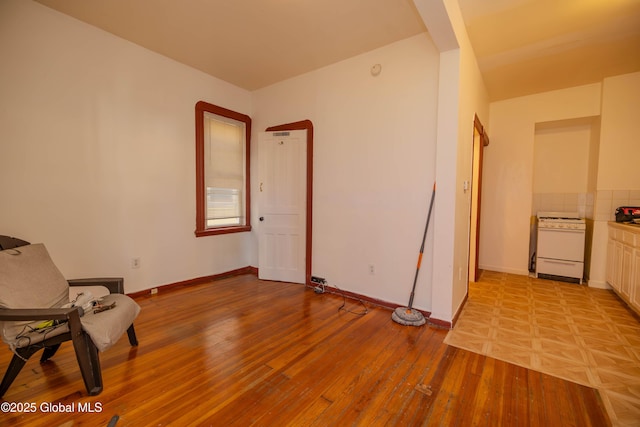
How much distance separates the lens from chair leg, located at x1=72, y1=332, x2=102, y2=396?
1.66 metres

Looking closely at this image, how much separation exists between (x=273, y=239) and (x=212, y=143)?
5.63 ft

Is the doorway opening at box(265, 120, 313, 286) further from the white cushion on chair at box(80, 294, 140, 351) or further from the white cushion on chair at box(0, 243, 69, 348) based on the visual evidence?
the white cushion on chair at box(0, 243, 69, 348)

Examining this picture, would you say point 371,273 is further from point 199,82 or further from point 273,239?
point 199,82

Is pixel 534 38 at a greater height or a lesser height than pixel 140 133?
greater

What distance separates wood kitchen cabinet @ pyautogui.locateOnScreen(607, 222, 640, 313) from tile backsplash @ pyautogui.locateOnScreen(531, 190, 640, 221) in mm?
254

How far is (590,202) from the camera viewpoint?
4309 mm

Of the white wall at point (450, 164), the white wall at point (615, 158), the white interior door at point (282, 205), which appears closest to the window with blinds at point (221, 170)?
the white interior door at point (282, 205)

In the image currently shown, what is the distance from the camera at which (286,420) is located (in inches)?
60.1

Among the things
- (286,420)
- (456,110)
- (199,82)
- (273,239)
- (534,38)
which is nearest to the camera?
(286,420)

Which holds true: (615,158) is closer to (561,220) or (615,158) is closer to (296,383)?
(561,220)

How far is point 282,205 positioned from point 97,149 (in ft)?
7.38

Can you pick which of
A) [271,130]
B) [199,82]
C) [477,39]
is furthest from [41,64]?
[477,39]

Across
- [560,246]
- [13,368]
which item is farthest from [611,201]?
[13,368]

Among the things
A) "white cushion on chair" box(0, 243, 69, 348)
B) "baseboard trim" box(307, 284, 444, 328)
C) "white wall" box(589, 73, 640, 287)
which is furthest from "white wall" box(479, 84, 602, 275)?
"white cushion on chair" box(0, 243, 69, 348)
